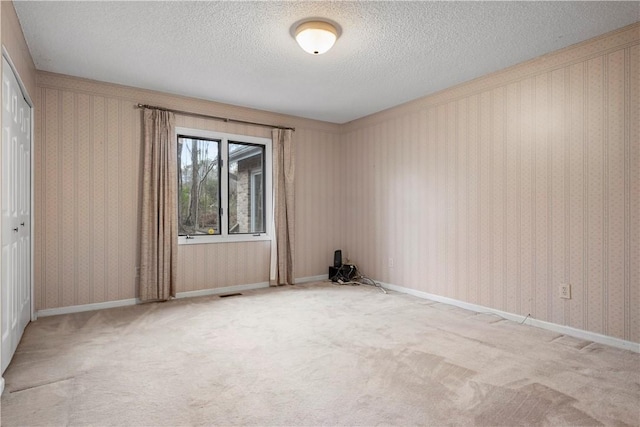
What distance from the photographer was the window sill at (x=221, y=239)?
15.3 ft

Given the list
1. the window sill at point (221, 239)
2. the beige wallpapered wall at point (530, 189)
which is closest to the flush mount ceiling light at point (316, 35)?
the beige wallpapered wall at point (530, 189)

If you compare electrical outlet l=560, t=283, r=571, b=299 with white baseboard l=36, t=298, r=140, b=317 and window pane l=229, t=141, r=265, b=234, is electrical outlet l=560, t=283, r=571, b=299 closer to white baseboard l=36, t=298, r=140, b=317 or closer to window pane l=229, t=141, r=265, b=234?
window pane l=229, t=141, r=265, b=234

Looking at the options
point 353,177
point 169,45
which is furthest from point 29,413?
point 353,177

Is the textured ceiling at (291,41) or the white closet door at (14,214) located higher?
the textured ceiling at (291,41)

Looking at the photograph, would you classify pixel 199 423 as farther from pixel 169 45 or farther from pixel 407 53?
pixel 407 53

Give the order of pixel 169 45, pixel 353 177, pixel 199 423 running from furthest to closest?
pixel 353 177, pixel 169 45, pixel 199 423

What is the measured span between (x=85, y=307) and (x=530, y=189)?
4.76m

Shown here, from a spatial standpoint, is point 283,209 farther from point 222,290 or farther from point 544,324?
point 544,324

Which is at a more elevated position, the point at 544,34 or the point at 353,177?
the point at 544,34

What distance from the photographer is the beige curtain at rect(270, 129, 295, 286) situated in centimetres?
530

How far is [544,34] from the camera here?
118 inches

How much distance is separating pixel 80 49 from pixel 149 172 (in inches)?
56.2

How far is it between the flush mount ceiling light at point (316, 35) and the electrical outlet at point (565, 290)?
2924mm

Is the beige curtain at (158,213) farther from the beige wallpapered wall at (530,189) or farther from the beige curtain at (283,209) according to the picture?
the beige wallpapered wall at (530,189)
